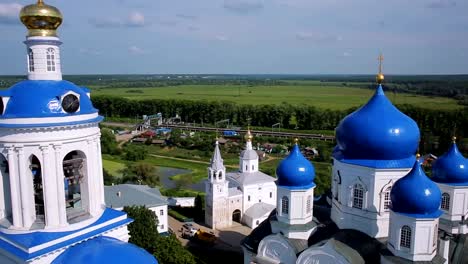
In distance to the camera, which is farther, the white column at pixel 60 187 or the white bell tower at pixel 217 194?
the white bell tower at pixel 217 194

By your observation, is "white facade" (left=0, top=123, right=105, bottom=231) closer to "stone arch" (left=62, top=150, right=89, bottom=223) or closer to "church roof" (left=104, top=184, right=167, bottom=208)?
"stone arch" (left=62, top=150, right=89, bottom=223)

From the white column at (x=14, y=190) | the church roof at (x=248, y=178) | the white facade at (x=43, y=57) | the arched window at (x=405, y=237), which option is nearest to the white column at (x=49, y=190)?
the white column at (x=14, y=190)

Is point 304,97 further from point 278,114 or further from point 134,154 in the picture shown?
point 134,154

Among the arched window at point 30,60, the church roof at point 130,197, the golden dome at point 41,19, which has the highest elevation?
the golden dome at point 41,19

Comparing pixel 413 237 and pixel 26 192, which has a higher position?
pixel 26 192

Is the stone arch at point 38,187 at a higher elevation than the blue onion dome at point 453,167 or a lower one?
higher

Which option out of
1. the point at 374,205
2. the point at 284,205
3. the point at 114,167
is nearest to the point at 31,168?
the point at 284,205

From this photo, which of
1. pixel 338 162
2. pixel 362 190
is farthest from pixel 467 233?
pixel 338 162

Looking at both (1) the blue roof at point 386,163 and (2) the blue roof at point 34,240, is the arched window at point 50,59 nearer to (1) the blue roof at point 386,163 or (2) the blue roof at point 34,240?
(2) the blue roof at point 34,240
